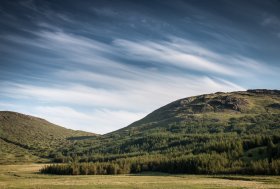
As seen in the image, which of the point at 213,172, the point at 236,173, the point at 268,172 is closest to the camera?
the point at 268,172

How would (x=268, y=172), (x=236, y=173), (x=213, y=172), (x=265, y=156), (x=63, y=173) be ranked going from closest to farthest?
(x=268, y=172) < (x=236, y=173) < (x=213, y=172) < (x=265, y=156) < (x=63, y=173)

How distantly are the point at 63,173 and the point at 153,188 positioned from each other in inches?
4544

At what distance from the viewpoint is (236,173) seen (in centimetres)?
14900

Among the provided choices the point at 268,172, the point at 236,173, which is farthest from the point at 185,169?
the point at 268,172

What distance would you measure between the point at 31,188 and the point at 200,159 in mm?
109520

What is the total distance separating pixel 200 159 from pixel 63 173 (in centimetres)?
7445

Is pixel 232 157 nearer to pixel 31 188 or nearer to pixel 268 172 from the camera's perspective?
pixel 268 172

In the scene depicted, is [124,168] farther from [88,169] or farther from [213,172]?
[213,172]

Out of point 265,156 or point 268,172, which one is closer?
point 268,172

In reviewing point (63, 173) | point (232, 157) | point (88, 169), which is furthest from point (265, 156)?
point (63, 173)

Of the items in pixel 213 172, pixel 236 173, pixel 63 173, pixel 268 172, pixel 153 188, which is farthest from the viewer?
pixel 63 173

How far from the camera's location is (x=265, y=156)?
17338cm

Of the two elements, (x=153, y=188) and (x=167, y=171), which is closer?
(x=153, y=188)

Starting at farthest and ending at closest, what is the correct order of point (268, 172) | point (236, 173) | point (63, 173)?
1. point (63, 173)
2. point (236, 173)
3. point (268, 172)
